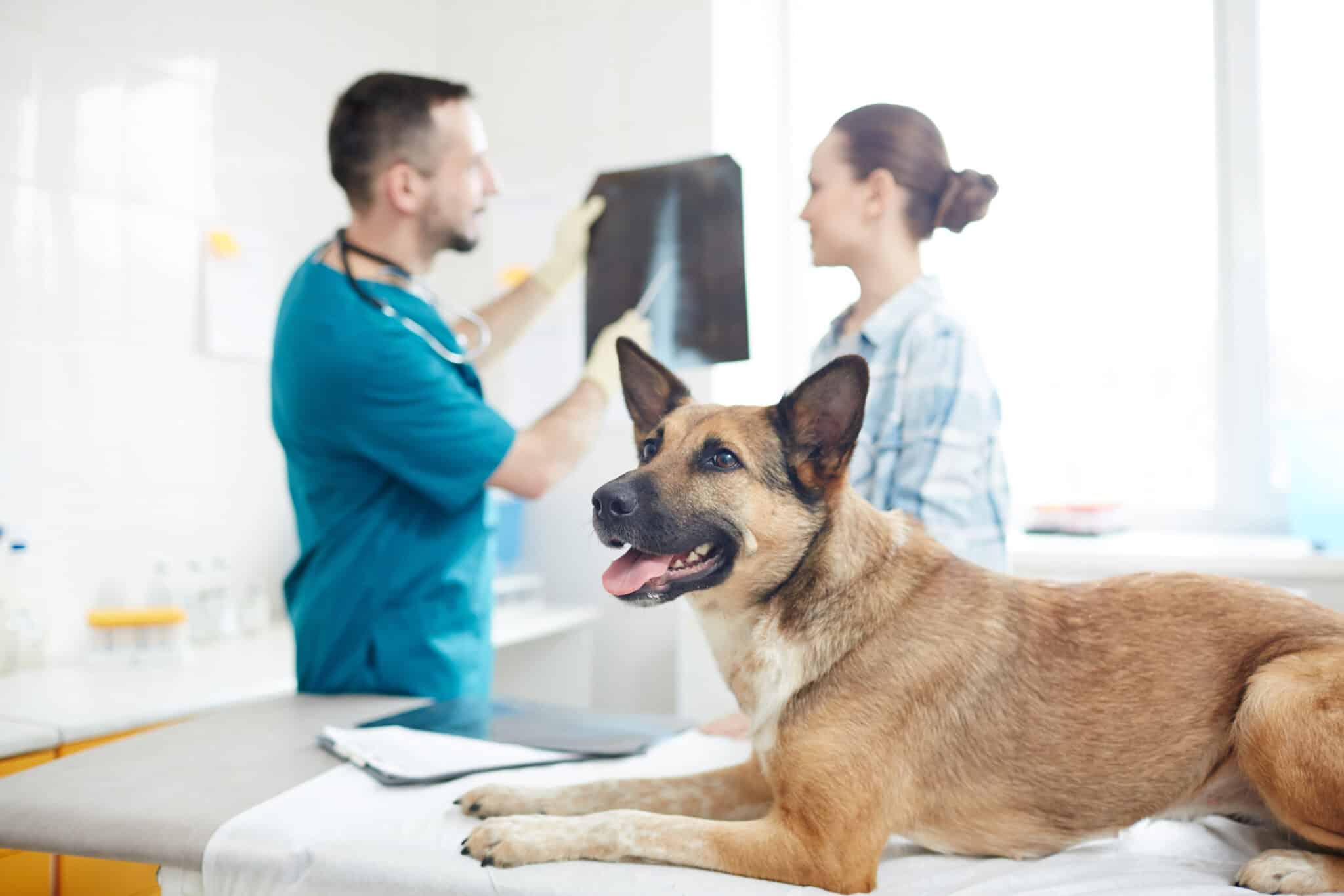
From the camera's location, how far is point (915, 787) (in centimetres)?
109

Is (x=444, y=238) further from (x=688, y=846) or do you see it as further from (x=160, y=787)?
(x=688, y=846)

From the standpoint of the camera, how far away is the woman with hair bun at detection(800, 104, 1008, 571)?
3.90ft

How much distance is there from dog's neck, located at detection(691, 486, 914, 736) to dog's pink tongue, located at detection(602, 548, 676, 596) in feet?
0.51

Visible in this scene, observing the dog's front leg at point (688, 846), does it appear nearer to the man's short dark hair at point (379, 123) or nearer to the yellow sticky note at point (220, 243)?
the man's short dark hair at point (379, 123)

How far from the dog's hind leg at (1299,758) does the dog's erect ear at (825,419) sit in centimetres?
50

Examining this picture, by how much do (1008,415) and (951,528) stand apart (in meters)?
0.52

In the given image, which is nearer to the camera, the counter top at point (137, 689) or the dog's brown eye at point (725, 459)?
the dog's brown eye at point (725, 459)

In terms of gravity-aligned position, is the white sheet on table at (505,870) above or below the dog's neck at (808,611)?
below

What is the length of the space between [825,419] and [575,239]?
85cm

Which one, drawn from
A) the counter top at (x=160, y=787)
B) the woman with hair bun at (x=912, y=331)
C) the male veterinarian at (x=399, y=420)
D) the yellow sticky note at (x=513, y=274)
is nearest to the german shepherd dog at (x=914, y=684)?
the woman with hair bun at (x=912, y=331)

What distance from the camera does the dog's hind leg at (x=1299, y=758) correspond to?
97cm

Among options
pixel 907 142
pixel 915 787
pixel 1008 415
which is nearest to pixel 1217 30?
pixel 1008 415

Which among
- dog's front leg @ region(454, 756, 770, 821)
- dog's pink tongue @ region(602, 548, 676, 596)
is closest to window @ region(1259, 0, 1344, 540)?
dog's front leg @ region(454, 756, 770, 821)

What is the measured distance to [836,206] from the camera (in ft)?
4.07
